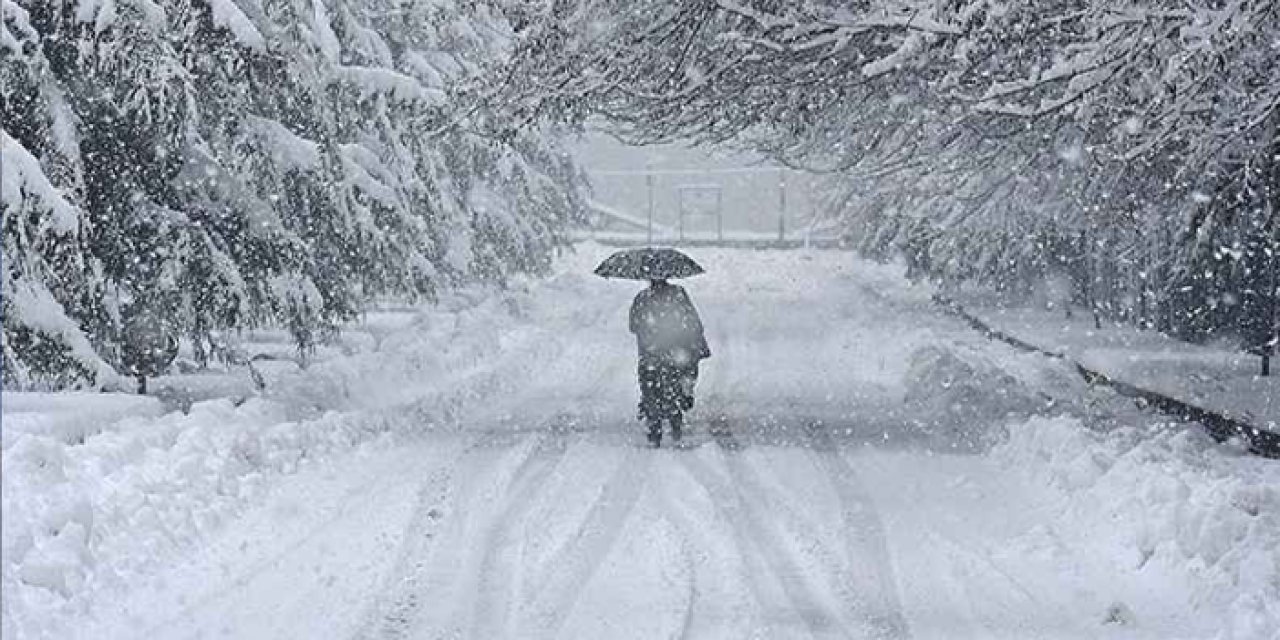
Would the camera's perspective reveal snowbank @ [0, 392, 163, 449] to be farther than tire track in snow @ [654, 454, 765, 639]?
Yes

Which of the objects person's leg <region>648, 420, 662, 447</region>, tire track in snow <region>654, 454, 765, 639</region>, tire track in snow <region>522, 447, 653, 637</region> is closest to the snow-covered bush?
person's leg <region>648, 420, 662, 447</region>

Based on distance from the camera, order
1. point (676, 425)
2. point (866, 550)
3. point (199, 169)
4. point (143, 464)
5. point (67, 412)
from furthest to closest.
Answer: point (676, 425)
point (199, 169)
point (67, 412)
point (143, 464)
point (866, 550)

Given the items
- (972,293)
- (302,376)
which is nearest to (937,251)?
(972,293)

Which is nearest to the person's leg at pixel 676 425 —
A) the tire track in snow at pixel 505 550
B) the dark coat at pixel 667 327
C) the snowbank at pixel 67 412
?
the dark coat at pixel 667 327

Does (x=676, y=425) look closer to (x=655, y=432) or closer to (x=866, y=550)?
(x=655, y=432)

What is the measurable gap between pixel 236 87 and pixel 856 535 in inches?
296

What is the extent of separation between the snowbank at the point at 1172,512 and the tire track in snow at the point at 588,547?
294cm

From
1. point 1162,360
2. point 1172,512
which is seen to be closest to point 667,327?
point 1172,512

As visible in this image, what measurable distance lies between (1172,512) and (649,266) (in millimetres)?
6540

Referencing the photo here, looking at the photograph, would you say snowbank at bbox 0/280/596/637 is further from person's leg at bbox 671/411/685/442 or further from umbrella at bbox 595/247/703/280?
person's leg at bbox 671/411/685/442

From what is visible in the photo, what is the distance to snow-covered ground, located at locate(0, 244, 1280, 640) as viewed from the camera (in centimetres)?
755

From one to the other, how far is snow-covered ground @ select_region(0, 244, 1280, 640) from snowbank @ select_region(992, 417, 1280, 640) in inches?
0.9

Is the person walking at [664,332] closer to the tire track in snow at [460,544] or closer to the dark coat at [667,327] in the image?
the dark coat at [667,327]

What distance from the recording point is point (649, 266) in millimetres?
14516
